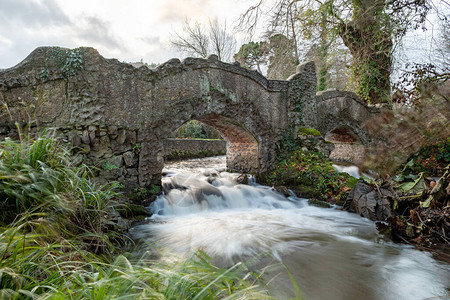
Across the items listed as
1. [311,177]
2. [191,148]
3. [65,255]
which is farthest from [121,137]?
[191,148]

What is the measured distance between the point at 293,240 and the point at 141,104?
3.80 meters

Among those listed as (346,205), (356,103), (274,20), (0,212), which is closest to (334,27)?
→ (274,20)

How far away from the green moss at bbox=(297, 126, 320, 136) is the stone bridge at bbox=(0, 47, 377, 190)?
0.79 ft

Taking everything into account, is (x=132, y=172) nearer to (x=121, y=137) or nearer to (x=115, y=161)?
(x=115, y=161)

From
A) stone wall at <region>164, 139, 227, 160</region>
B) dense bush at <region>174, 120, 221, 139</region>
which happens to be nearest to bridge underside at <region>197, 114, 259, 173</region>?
stone wall at <region>164, 139, 227, 160</region>

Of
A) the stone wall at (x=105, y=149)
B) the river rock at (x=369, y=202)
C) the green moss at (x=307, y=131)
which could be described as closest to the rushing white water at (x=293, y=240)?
the river rock at (x=369, y=202)

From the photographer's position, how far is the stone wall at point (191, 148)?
1161 centimetres

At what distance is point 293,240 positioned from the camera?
3.84 metres

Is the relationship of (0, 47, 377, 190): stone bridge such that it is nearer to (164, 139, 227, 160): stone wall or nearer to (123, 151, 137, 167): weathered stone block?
(123, 151, 137, 167): weathered stone block

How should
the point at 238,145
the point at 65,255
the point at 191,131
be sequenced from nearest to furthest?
the point at 65,255, the point at 238,145, the point at 191,131

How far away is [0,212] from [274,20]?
8.63 meters

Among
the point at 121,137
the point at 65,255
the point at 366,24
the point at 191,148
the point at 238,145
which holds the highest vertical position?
the point at 366,24

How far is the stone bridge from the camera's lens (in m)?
4.19

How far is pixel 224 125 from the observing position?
23.1 feet
